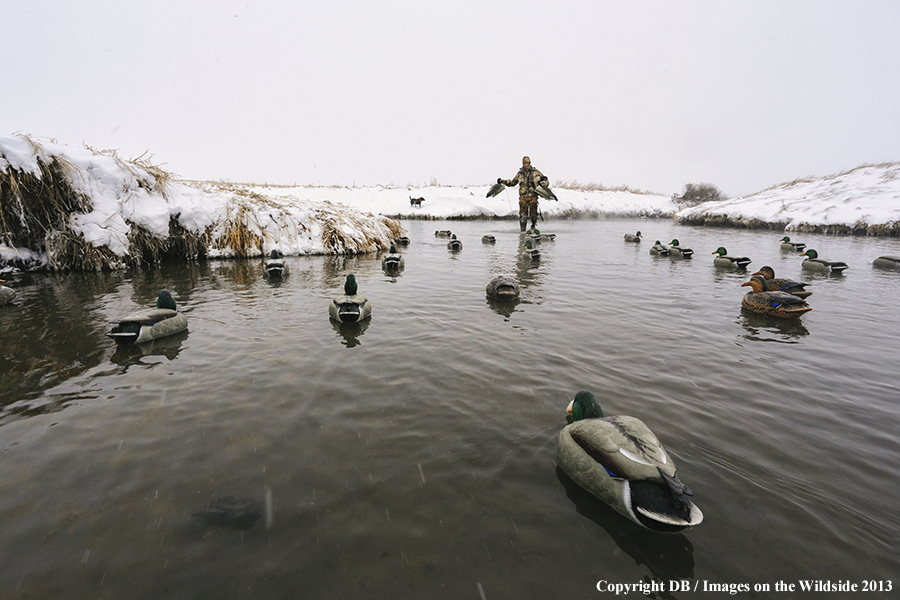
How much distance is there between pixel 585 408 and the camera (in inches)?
145

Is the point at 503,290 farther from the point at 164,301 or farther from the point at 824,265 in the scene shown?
the point at 824,265

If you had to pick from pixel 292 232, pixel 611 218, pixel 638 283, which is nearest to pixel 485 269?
pixel 638 283

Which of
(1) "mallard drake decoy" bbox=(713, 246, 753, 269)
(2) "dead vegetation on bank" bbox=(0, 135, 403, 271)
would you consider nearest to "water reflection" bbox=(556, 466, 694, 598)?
(1) "mallard drake decoy" bbox=(713, 246, 753, 269)

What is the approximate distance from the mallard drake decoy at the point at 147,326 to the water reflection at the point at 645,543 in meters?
6.67

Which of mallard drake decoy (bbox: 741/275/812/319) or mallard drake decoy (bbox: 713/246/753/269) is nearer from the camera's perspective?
mallard drake decoy (bbox: 741/275/812/319)

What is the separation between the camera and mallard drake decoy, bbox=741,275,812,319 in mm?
7328

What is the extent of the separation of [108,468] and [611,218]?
5294 cm

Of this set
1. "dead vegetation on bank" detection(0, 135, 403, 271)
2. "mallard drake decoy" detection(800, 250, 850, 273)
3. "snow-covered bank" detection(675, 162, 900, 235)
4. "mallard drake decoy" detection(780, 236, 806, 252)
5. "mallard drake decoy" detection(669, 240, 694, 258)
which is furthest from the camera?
"snow-covered bank" detection(675, 162, 900, 235)

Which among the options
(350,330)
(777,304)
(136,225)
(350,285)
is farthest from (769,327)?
(136,225)

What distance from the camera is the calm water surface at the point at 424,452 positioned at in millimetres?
2436

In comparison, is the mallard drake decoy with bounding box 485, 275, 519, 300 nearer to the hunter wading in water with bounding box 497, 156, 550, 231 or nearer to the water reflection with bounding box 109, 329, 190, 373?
the water reflection with bounding box 109, 329, 190, 373

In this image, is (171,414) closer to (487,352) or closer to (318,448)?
(318,448)

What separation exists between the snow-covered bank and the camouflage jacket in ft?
63.8

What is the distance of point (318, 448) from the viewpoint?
3572 millimetres
